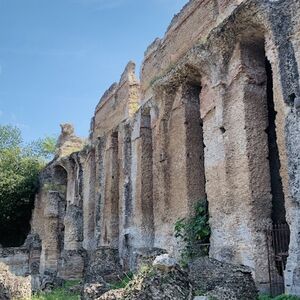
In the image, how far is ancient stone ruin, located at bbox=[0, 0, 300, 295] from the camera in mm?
8695

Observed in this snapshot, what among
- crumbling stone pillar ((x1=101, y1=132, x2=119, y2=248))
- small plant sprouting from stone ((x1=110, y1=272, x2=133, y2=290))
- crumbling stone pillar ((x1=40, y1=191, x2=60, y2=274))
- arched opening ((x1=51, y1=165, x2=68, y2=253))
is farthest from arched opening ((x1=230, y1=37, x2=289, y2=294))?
arched opening ((x1=51, y1=165, x2=68, y2=253))

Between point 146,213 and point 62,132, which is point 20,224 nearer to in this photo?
point 62,132

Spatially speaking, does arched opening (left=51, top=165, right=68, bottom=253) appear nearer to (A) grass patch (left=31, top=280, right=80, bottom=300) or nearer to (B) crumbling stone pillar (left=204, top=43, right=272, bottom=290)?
(A) grass patch (left=31, top=280, right=80, bottom=300)

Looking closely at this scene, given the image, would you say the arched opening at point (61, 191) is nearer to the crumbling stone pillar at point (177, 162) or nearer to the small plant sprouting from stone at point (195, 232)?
the crumbling stone pillar at point (177, 162)

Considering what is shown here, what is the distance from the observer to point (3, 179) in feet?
77.3

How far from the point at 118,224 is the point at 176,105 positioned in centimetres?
573

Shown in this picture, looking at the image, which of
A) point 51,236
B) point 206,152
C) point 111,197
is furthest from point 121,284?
point 51,236

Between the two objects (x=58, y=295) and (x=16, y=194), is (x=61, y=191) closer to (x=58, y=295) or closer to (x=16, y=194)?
(x=16, y=194)

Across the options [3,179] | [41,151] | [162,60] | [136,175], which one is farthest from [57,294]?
[41,151]

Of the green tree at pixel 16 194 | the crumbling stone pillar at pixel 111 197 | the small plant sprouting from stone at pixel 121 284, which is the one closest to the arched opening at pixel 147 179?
the small plant sprouting from stone at pixel 121 284

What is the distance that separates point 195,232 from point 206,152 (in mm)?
1811

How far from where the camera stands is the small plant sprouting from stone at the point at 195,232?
428 inches

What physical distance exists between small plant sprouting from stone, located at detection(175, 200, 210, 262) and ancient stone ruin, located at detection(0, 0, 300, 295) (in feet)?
1.05

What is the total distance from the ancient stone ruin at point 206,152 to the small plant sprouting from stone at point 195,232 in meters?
0.32
